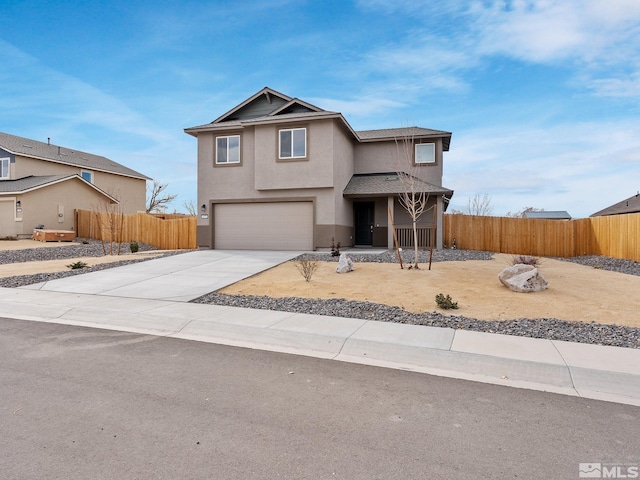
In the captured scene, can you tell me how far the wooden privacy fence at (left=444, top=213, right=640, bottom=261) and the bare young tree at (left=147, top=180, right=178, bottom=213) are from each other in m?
41.3

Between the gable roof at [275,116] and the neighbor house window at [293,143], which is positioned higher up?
the gable roof at [275,116]

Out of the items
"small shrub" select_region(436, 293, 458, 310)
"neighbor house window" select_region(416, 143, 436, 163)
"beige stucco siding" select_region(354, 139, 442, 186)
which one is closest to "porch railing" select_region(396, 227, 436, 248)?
"beige stucco siding" select_region(354, 139, 442, 186)

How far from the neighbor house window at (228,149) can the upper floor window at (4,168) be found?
67.4ft

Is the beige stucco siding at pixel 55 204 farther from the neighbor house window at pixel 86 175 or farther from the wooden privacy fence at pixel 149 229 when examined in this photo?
the neighbor house window at pixel 86 175

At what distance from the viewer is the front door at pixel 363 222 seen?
2135 centimetres

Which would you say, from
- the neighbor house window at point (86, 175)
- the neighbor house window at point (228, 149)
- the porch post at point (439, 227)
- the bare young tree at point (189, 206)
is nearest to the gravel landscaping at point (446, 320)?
the neighbor house window at point (228, 149)

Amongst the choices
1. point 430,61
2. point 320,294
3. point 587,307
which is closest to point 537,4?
point 430,61

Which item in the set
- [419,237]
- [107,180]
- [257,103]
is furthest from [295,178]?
[107,180]

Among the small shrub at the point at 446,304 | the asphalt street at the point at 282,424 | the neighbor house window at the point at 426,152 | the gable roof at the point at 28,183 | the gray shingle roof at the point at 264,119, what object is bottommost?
the asphalt street at the point at 282,424

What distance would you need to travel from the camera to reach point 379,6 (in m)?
14.2

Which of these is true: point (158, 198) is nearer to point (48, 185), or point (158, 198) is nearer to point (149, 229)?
point (48, 185)

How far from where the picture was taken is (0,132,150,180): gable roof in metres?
29.4

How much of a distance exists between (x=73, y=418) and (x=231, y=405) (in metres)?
1.43

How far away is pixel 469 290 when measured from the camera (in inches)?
373
